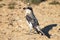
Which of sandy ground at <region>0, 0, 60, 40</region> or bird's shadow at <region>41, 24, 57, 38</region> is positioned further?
bird's shadow at <region>41, 24, 57, 38</region>

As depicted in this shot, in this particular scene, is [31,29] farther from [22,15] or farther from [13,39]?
[22,15]

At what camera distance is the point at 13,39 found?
10359 mm

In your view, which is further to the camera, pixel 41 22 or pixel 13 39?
pixel 41 22

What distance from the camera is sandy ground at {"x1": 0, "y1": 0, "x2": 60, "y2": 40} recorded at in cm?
1066

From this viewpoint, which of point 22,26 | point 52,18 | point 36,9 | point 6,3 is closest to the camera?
point 22,26

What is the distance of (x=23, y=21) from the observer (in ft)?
40.6

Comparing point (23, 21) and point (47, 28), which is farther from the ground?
point (23, 21)

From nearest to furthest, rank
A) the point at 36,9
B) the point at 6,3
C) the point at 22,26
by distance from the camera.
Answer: the point at 22,26
the point at 36,9
the point at 6,3

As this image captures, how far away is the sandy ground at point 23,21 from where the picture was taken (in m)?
10.7

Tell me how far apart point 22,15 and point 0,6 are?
5.95ft

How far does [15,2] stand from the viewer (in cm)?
1555

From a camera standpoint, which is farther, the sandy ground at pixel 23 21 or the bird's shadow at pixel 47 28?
the bird's shadow at pixel 47 28

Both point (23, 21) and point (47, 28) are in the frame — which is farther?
point (23, 21)

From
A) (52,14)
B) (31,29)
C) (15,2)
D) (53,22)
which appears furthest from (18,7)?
(31,29)
